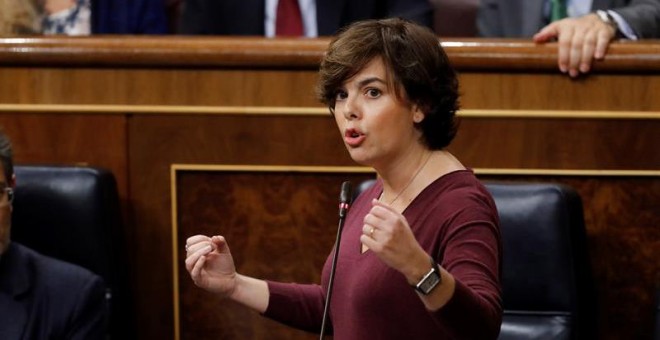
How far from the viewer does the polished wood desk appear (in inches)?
78.4

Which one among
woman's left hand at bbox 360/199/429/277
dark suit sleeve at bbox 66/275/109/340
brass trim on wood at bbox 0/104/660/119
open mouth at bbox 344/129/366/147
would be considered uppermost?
open mouth at bbox 344/129/366/147

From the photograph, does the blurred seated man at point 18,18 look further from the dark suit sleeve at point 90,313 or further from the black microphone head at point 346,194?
the black microphone head at point 346,194

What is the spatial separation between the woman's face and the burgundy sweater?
0.20 feet

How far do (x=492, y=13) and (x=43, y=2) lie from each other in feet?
2.72

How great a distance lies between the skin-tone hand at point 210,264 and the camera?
1.30m

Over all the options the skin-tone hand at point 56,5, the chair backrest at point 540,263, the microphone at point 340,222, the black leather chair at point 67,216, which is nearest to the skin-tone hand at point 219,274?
the microphone at point 340,222

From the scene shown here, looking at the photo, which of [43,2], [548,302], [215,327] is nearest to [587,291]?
[548,302]

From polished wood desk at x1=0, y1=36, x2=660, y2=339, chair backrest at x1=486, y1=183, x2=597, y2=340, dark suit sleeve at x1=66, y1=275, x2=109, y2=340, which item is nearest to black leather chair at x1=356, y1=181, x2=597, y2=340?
chair backrest at x1=486, y1=183, x2=597, y2=340

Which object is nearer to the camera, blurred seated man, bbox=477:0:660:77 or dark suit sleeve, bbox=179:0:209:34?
blurred seated man, bbox=477:0:660:77

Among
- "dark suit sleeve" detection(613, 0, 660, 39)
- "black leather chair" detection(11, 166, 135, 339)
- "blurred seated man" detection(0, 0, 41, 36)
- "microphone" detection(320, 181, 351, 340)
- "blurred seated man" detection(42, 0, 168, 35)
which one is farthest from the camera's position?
"blurred seated man" detection(42, 0, 168, 35)

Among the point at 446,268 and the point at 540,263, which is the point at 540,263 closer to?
the point at 540,263

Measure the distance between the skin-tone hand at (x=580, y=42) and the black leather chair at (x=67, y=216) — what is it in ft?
2.45

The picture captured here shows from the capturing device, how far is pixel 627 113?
6.51 ft

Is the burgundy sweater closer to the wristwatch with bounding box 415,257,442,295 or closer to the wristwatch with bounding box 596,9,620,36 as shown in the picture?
the wristwatch with bounding box 415,257,442,295
